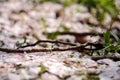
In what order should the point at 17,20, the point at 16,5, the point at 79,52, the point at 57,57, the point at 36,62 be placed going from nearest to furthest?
the point at 36,62, the point at 57,57, the point at 79,52, the point at 17,20, the point at 16,5

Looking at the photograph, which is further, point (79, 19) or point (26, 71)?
point (79, 19)

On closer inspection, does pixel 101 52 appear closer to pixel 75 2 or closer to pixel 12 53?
pixel 12 53

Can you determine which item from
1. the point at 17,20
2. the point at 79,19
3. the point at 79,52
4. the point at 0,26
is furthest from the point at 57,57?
the point at 79,19

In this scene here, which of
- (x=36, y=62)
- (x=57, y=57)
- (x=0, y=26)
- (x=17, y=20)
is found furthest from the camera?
(x=17, y=20)

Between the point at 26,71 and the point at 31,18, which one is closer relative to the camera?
the point at 26,71

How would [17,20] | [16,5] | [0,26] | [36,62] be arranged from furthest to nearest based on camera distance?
[16,5], [17,20], [0,26], [36,62]

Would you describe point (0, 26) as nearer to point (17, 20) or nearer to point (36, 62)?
point (17, 20)

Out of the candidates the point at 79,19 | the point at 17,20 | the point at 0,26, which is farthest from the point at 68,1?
the point at 0,26

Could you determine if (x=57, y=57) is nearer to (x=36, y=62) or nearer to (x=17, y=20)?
(x=36, y=62)

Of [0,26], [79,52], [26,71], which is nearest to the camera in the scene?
[26,71]
